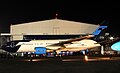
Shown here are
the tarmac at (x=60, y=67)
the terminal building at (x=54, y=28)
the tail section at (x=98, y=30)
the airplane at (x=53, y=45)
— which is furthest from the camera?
the terminal building at (x=54, y=28)

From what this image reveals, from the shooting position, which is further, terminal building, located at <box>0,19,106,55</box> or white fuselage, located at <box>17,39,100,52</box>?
terminal building, located at <box>0,19,106,55</box>

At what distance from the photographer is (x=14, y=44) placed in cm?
6569

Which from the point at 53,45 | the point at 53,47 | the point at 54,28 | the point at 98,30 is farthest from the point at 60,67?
the point at 54,28

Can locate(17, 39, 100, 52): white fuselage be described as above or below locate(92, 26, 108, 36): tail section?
below

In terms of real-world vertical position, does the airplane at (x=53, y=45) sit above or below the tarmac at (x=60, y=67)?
above

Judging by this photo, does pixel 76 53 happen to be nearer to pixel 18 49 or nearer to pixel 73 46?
pixel 73 46

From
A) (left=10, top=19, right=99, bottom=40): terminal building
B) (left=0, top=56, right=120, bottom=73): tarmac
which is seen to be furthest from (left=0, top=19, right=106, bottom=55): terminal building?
(left=0, top=56, right=120, bottom=73): tarmac

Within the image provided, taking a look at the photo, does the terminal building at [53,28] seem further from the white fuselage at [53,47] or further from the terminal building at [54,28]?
the white fuselage at [53,47]

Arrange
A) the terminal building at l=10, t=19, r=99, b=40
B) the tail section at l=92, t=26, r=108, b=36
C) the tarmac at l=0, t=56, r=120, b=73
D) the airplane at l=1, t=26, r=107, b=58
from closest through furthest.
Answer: the tarmac at l=0, t=56, r=120, b=73 < the airplane at l=1, t=26, r=107, b=58 < the tail section at l=92, t=26, r=108, b=36 < the terminal building at l=10, t=19, r=99, b=40

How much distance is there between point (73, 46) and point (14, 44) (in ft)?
40.3

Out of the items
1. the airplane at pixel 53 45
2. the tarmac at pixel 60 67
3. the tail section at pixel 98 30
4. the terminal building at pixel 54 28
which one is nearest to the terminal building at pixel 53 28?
the terminal building at pixel 54 28

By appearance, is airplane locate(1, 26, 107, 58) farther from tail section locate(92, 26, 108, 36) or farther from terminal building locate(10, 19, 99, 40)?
terminal building locate(10, 19, 99, 40)

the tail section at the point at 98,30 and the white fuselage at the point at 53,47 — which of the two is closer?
the white fuselage at the point at 53,47

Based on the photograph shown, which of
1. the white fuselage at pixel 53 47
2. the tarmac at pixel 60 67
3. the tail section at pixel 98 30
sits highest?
the tail section at pixel 98 30
